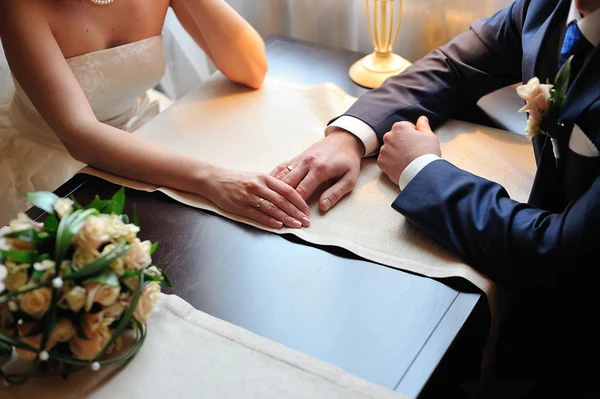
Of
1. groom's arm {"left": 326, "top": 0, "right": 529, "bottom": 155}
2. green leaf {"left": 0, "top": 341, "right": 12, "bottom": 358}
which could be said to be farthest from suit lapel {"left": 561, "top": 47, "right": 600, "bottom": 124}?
green leaf {"left": 0, "top": 341, "right": 12, "bottom": 358}

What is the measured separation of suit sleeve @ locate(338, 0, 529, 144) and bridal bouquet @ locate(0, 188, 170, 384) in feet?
2.07

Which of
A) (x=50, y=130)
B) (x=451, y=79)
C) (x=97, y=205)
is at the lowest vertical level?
(x=50, y=130)

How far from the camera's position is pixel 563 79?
970mm

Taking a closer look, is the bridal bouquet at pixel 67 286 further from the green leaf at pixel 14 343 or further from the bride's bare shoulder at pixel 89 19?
the bride's bare shoulder at pixel 89 19

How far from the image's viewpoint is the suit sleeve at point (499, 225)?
943 millimetres

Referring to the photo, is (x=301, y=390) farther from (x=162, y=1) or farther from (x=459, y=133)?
(x=162, y=1)

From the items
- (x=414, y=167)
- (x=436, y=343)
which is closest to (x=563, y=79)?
(x=414, y=167)

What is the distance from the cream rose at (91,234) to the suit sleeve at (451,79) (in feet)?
2.13

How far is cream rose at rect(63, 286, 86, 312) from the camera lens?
2.68 ft

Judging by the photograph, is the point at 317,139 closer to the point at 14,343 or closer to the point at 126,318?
the point at 126,318

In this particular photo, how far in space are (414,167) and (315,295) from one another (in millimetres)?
315

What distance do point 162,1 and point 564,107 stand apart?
1008mm

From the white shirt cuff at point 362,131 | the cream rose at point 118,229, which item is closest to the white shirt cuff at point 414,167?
the white shirt cuff at point 362,131

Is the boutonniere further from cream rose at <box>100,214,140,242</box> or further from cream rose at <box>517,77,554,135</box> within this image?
cream rose at <box>100,214,140,242</box>
